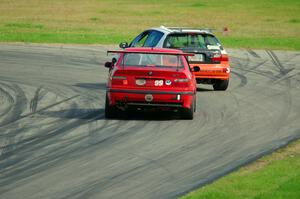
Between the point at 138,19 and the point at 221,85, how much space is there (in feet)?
116

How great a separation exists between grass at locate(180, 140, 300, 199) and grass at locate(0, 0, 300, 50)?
26582 millimetres

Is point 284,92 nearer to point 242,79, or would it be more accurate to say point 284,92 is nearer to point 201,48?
point 201,48

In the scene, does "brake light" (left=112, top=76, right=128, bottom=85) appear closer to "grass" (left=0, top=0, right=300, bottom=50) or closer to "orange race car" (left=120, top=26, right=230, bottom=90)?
"orange race car" (left=120, top=26, right=230, bottom=90)

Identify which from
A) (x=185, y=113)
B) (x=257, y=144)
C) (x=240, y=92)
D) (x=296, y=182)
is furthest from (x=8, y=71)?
(x=296, y=182)

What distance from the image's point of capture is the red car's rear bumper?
19703mm

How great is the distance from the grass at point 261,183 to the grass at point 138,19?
26582 mm

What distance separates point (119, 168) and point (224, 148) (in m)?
2.68

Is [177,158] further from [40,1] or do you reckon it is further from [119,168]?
[40,1]

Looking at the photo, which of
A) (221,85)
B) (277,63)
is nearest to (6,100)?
(221,85)

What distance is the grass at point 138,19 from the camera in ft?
147

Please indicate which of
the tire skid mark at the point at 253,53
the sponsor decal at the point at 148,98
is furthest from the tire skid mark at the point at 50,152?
the tire skid mark at the point at 253,53

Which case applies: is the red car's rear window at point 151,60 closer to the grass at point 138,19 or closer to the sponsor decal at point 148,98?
the sponsor decal at point 148,98

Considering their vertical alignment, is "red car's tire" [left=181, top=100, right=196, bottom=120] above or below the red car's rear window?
below

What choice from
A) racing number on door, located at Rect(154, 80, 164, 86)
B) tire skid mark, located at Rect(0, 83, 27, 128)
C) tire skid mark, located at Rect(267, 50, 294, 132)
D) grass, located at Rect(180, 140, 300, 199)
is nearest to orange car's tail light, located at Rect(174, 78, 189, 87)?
racing number on door, located at Rect(154, 80, 164, 86)
